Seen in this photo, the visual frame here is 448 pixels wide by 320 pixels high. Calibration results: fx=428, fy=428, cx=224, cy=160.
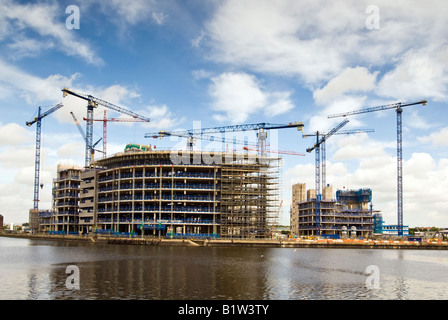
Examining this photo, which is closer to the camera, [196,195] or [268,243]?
[268,243]

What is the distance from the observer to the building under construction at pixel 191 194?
438 ft

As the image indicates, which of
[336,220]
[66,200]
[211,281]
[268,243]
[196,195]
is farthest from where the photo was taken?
[336,220]

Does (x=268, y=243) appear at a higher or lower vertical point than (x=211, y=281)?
lower

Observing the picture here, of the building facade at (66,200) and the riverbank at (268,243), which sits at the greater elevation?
the building facade at (66,200)

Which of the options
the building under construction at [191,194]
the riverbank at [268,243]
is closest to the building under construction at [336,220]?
the riverbank at [268,243]

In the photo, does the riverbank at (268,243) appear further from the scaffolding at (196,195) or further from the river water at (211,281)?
the river water at (211,281)

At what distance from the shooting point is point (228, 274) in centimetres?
5666

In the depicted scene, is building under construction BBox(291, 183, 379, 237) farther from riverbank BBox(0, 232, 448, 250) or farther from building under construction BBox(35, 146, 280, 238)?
building under construction BBox(35, 146, 280, 238)

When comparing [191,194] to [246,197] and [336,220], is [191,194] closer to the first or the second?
[246,197]

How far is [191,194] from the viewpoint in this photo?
13700 cm

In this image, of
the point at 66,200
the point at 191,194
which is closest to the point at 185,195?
the point at 191,194

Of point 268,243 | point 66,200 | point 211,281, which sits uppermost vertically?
point 66,200
